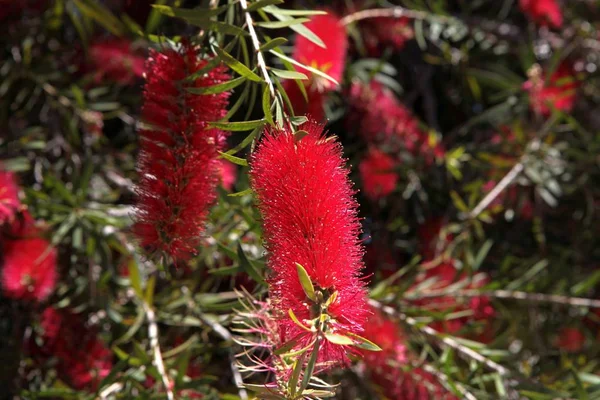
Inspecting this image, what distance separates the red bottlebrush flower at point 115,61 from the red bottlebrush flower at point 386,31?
58 cm

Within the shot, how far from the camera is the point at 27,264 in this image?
1094 millimetres

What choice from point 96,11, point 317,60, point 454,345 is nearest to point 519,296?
point 454,345

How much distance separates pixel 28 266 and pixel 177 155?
536 mm

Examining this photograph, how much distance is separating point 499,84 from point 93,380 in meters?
1.15

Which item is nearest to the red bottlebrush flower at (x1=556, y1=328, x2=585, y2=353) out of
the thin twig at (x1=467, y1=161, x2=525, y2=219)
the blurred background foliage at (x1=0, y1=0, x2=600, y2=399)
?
the blurred background foliage at (x1=0, y1=0, x2=600, y2=399)

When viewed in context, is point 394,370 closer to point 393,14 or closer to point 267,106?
point 267,106

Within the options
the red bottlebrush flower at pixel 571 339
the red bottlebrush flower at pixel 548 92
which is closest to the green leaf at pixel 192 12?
the red bottlebrush flower at pixel 548 92

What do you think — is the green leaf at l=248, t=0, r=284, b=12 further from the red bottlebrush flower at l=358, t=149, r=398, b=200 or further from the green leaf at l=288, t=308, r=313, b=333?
the red bottlebrush flower at l=358, t=149, r=398, b=200

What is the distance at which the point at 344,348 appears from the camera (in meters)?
0.59

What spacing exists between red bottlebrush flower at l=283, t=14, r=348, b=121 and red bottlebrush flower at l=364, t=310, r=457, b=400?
391 millimetres

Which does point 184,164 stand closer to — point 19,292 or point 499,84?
point 19,292

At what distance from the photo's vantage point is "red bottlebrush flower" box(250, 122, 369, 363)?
0.56 meters

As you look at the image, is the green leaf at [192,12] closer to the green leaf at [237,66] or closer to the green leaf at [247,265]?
the green leaf at [237,66]

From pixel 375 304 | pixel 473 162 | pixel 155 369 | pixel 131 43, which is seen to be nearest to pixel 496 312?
pixel 473 162
